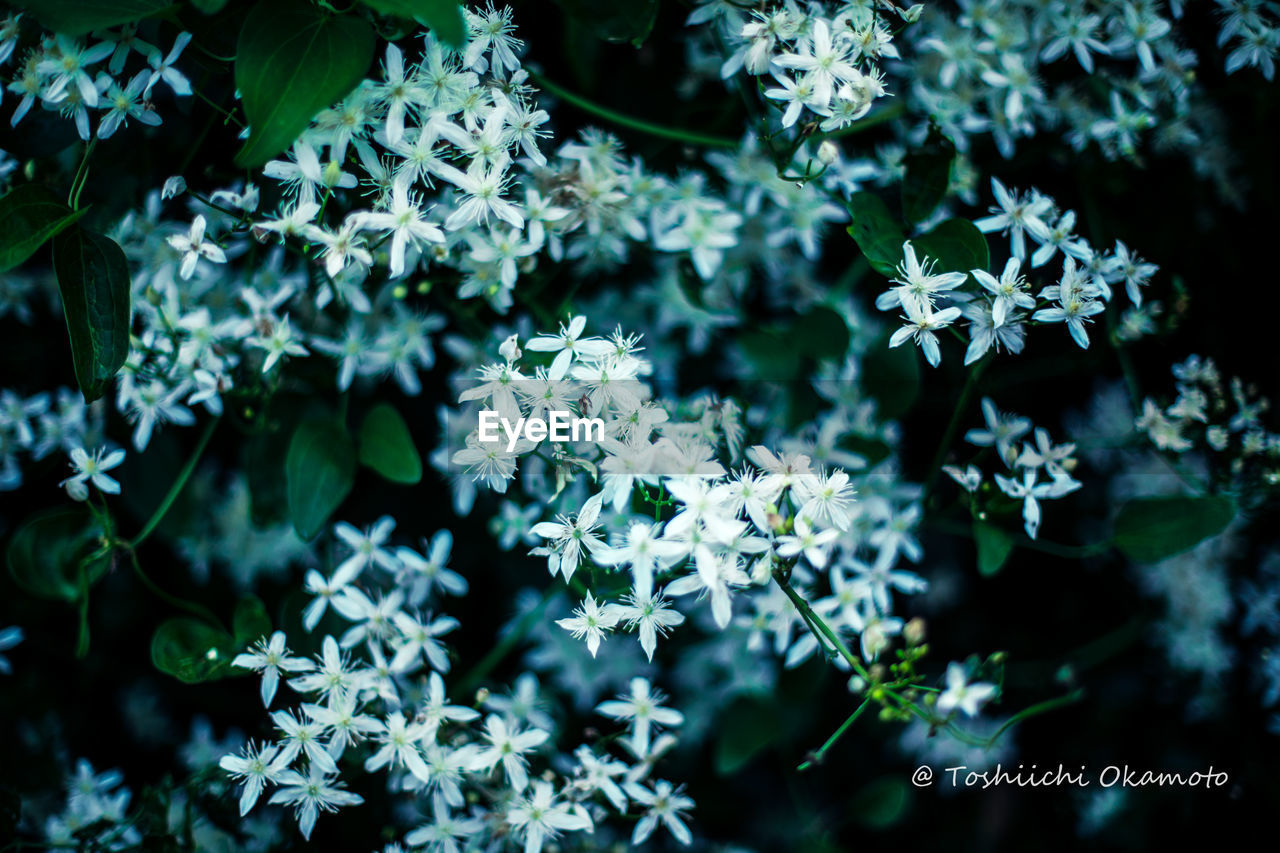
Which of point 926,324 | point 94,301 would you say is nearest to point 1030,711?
point 926,324

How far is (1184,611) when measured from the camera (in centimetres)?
198

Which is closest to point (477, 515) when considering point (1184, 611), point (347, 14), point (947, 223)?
point (347, 14)

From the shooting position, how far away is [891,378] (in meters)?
1.54

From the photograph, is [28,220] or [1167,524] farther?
[1167,524]

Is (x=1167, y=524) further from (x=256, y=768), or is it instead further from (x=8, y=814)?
(x=8, y=814)

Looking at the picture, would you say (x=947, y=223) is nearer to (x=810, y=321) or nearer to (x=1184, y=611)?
(x=810, y=321)

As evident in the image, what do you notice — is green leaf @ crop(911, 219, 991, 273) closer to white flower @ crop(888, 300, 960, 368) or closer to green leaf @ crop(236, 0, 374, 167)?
white flower @ crop(888, 300, 960, 368)

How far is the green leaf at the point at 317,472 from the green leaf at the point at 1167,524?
1.37 m

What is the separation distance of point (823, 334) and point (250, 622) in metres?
1.12

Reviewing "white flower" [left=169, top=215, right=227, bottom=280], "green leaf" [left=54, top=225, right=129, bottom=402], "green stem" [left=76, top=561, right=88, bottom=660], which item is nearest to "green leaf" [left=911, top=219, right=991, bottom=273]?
"white flower" [left=169, top=215, right=227, bottom=280]

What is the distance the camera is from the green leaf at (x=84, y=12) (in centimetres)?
104
